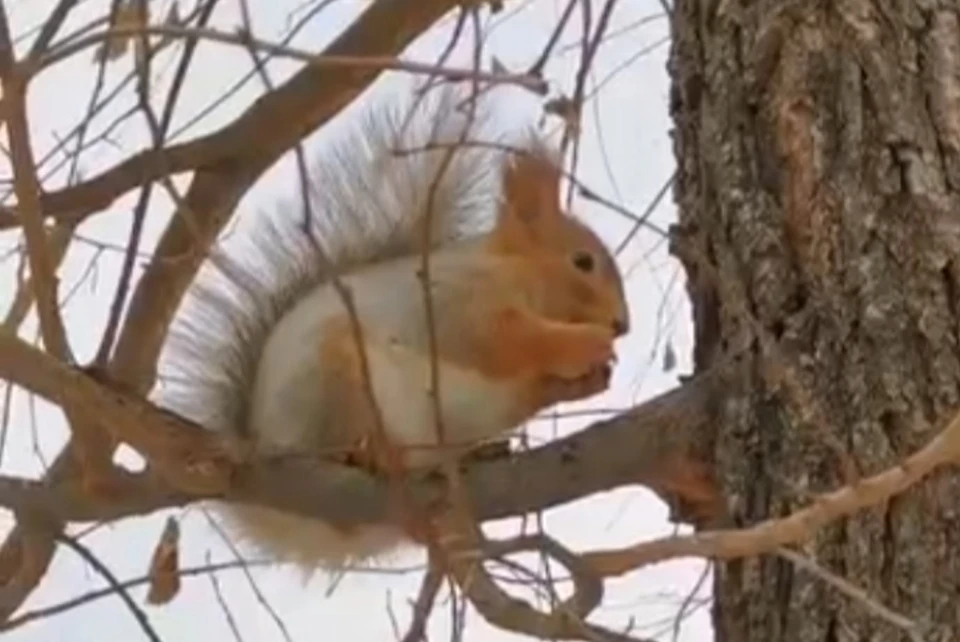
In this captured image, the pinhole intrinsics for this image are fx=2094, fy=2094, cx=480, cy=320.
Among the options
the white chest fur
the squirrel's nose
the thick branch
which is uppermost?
the squirrel's nose

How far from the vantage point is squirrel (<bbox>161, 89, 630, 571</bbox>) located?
149 centimetres

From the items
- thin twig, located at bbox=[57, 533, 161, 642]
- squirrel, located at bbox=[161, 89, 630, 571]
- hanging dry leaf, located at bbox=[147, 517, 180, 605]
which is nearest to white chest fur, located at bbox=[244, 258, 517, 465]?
squirrel, located at bbox=[161, 89, 630, 571]

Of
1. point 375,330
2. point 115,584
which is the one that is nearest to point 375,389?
point 375,330

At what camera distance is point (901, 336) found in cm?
114

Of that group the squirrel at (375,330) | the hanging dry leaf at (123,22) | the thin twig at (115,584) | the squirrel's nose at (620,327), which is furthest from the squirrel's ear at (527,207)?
the thin twig at (115,584)

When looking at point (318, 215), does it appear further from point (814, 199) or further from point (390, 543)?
point (814, 199)

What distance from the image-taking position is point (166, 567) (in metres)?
1.34

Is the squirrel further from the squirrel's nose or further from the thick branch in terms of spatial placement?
the thick branch

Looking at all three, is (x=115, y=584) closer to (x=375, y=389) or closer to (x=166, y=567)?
(x=166, y=567)

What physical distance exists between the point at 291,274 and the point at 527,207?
22cm

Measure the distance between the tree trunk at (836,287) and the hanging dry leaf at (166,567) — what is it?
349 mm

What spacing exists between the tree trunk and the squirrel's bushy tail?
0.30 metres

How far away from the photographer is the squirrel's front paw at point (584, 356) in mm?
1530

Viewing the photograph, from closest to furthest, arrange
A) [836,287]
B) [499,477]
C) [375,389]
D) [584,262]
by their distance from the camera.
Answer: [836,287] → [499,477] → [375,389] → [584,262]
